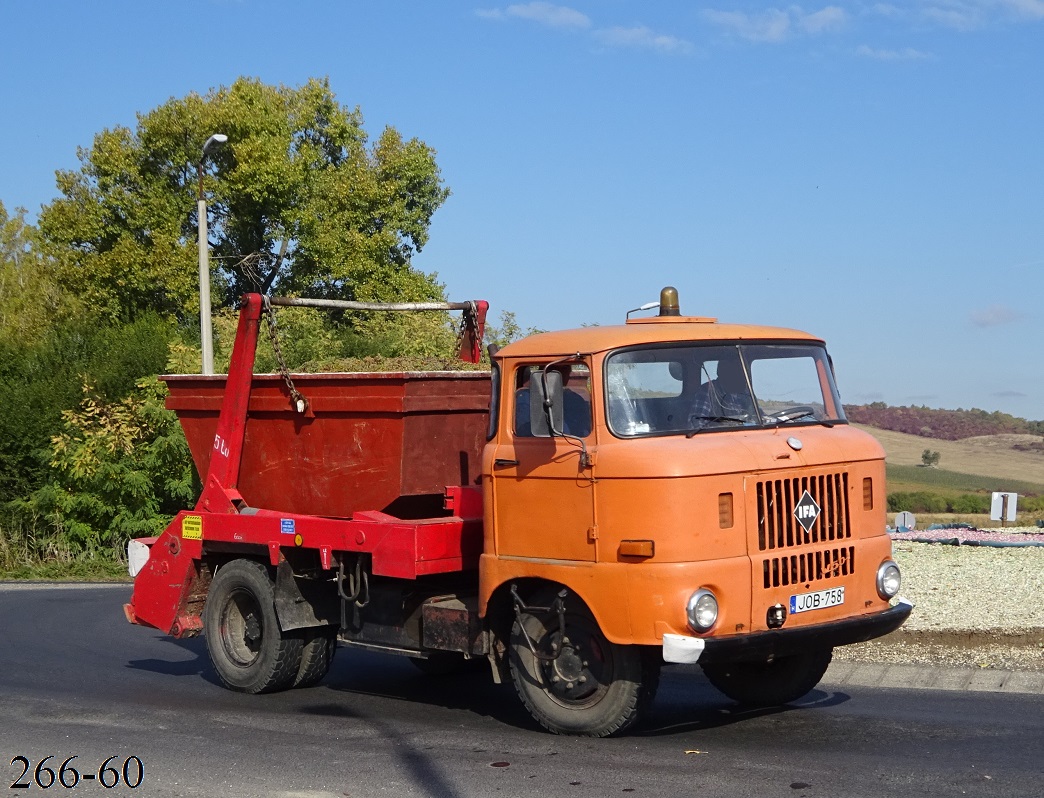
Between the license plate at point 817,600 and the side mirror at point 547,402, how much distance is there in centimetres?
168

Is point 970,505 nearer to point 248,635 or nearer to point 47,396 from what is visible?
point 47,396

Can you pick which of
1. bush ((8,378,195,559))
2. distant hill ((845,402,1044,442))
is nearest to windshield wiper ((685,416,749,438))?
bush ((8,378,195,559))

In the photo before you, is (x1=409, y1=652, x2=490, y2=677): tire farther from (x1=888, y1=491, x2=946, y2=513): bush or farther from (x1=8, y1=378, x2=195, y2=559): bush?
(x1=888, y1=491, x2=946, y2=513): bush

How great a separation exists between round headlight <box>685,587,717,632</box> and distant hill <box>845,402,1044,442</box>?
48405 millimetres

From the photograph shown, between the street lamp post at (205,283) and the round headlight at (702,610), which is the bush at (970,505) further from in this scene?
the round headlight at (702,610)

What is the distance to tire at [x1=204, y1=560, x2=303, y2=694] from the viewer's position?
30.8ft

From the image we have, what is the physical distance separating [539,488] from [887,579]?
7.37 feet

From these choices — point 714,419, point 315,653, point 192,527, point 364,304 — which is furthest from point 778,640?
point 192,527

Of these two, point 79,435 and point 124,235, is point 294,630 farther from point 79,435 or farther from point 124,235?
point 124,235

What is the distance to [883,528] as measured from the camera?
789 cm

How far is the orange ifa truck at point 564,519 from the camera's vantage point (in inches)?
277

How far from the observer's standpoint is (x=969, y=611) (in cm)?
1152

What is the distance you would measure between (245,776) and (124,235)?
31934mm

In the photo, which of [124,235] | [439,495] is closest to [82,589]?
[439,495]
